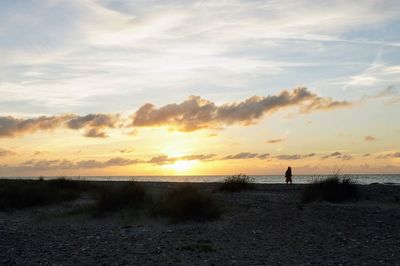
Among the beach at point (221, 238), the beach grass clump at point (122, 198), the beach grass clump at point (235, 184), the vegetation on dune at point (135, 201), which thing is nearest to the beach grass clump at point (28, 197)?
the vegetation on dune at point (135, 201)

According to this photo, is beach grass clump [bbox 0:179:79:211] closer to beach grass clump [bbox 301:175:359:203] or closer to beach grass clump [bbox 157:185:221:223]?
beach grass clump [bbox 157:185:221:223]

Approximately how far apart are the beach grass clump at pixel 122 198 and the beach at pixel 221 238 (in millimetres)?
836

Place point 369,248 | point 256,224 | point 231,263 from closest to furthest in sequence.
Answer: point 231,263 → point 369,248 → point 256,224

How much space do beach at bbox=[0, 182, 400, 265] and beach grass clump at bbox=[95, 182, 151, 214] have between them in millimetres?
836

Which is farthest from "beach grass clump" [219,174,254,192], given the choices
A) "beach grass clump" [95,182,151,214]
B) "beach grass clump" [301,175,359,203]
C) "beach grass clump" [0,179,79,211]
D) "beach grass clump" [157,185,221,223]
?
"beach grass clump" [157,185,221,223]

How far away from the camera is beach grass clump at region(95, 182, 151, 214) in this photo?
23562mm

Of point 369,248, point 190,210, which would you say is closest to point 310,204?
point 190,210

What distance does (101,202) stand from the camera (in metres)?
23.6

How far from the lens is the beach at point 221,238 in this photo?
46.1ft

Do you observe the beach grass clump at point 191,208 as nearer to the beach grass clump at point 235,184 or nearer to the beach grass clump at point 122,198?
the beach grass clump at point 122,198

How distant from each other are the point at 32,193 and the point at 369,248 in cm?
1973

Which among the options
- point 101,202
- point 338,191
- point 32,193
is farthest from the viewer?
point 32,193

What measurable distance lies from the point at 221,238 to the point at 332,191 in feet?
37.2

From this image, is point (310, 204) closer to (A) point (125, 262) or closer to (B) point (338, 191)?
(B) point (338, 191)
